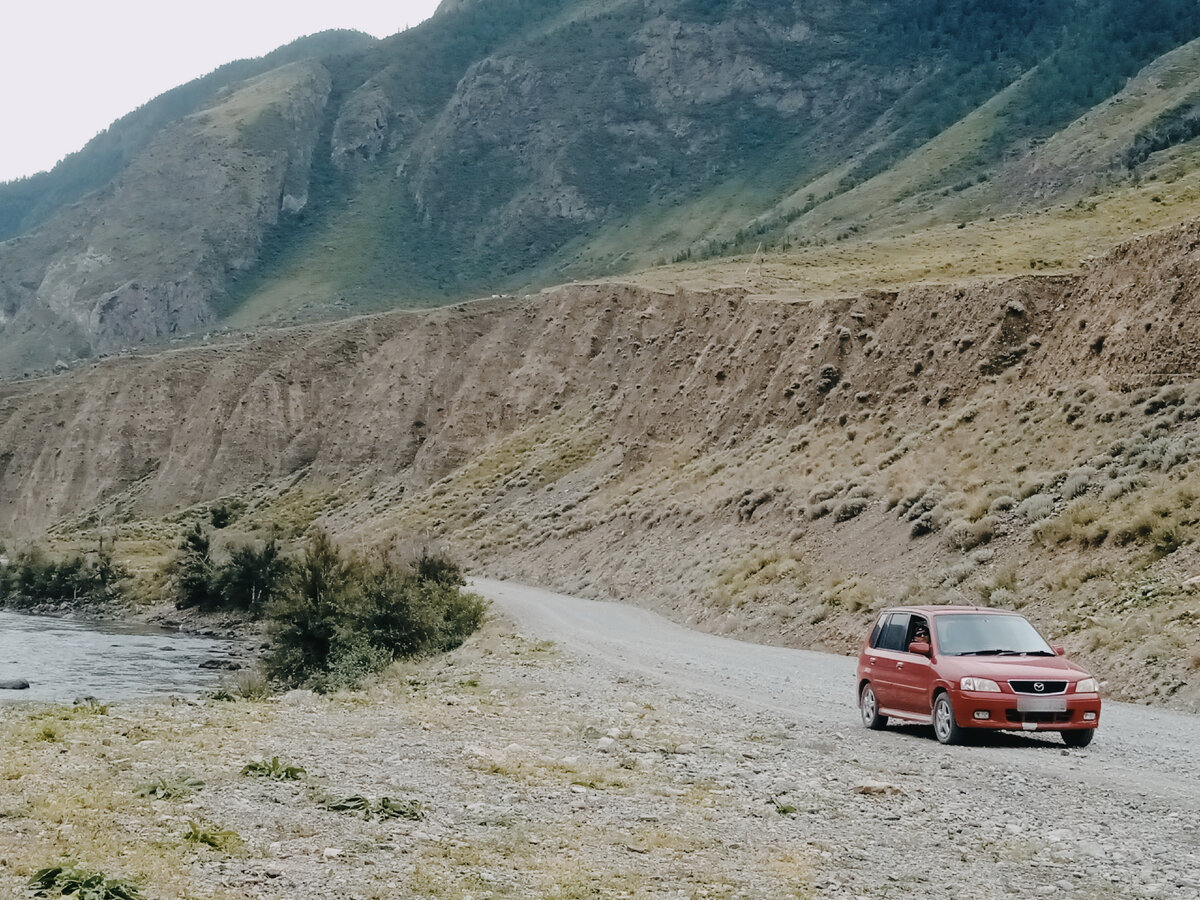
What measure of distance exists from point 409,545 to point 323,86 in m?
166

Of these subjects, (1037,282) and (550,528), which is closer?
(1037,282)

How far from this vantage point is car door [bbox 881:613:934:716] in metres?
14.0

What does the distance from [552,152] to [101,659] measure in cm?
13416

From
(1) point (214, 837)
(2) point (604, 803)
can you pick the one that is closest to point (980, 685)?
(2) point (604, 803)

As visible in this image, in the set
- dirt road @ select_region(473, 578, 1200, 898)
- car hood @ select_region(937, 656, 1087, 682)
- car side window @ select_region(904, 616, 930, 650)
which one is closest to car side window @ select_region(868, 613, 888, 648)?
car side window @ select_region(904, 616, 930, 650)

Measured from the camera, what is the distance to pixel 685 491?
49.2 m

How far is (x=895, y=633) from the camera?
49.9 feet

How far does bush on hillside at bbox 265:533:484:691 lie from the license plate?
18.7 m

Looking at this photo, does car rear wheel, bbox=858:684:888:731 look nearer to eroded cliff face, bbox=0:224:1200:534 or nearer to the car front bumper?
the car front bumper

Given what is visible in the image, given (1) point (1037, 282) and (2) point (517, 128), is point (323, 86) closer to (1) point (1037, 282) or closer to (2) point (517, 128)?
(2) point (517, 128)

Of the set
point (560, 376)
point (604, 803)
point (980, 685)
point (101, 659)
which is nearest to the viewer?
point (604, 803)

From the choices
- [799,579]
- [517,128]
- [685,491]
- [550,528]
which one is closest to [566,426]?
[550,528]

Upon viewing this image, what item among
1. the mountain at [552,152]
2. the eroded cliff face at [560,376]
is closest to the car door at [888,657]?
the eroded cliff face at [560,376]

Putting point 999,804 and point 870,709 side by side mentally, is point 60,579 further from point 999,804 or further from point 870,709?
point 999,804
